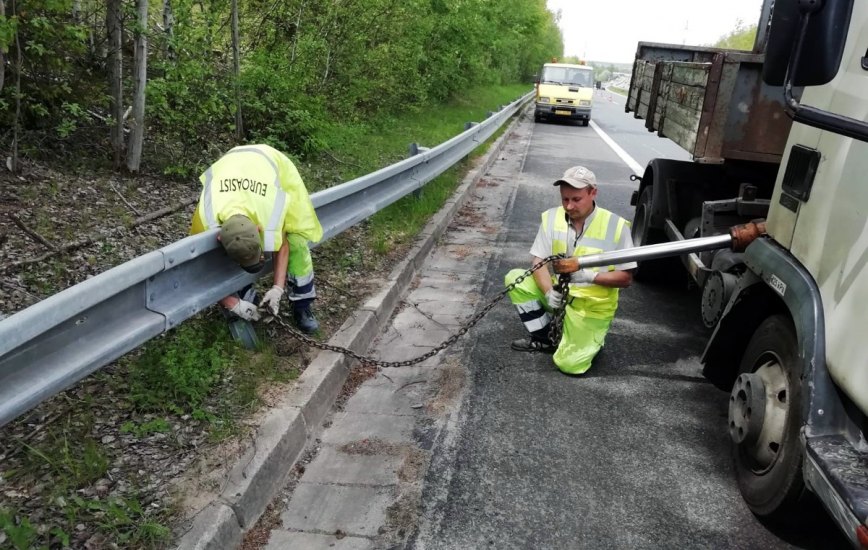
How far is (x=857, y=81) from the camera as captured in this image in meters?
2.38

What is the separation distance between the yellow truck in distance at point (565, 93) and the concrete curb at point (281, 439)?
19.3 metres

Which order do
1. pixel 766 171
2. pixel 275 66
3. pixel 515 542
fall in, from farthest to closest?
pixel 275 66
pixel 766 171
pixel 515 542

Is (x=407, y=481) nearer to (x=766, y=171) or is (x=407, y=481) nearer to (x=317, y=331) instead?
(x=317, y=331)

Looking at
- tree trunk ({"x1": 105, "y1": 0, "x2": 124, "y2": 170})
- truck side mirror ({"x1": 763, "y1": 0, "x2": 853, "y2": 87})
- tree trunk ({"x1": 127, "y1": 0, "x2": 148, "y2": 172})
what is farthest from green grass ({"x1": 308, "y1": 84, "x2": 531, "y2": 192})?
truck side mirror ({"x1": 763, "y1": 0, "x2": 853, "y2": 87})

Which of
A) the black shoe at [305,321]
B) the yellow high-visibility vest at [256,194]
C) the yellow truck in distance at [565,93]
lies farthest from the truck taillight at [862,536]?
the yellow truck in distance at [565,93]

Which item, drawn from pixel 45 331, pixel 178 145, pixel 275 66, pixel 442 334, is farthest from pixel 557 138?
pixel 45 331

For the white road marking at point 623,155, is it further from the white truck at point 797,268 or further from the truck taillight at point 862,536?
the truck taillight at point 862,536

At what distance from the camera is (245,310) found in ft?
11.5

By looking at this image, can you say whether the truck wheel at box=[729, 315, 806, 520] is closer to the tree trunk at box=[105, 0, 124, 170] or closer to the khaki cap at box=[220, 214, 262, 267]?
the khaki cap at box=[220, 214, 262, 267]

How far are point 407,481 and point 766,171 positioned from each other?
11.1ft

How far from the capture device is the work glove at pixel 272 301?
135 inches

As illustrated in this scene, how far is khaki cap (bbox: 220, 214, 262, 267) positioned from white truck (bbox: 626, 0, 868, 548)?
89.9 inches

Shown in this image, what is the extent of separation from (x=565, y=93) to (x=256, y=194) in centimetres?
2087

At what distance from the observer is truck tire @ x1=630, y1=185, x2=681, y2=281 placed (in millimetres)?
5602
